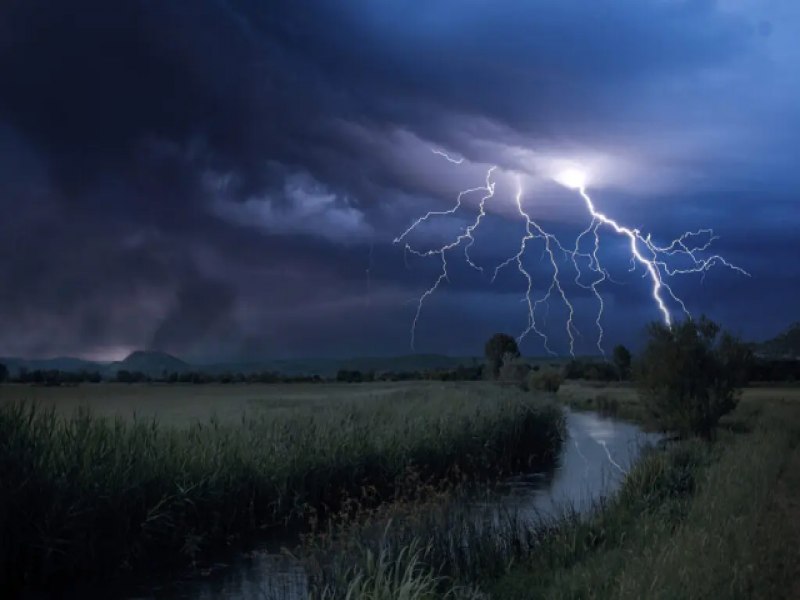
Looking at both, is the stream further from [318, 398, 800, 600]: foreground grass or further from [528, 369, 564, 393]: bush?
[528, 369, 564, 393]: bush

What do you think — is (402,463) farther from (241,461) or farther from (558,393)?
(558,393)

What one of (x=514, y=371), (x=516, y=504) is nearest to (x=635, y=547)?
(x=516, y=504)

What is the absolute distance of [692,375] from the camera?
31.1 m

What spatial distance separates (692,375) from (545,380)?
39.9 m

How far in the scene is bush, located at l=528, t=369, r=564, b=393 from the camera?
69688 millimetres

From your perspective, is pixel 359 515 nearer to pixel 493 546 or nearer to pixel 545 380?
pixel 493 546

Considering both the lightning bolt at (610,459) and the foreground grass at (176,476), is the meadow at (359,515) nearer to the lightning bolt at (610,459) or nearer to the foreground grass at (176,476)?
the foreground grass at (176,476)

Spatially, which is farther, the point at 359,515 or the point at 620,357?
the point at 620,357

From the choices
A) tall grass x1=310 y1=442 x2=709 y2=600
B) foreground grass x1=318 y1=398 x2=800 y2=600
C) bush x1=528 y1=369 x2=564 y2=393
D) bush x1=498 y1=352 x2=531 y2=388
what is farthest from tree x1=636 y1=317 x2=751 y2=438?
bush x1=498 y1=352 x2=531 y2=388

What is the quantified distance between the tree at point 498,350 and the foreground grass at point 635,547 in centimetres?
6563

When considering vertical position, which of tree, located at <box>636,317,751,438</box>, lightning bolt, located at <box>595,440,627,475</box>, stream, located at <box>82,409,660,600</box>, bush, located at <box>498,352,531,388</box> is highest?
bush, located at <box>498,352,531,388</box>

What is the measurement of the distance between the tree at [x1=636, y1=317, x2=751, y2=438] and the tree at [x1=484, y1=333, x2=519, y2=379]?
5043 cm

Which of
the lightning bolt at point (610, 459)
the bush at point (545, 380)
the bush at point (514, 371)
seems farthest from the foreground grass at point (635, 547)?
the bush at point (514, 371)

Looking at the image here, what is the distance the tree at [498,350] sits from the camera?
84.0 meters
